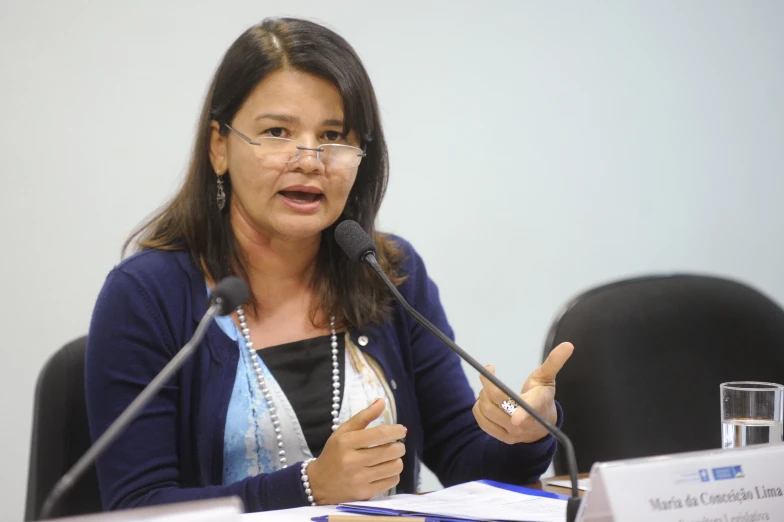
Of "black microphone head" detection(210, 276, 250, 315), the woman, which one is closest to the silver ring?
the woman

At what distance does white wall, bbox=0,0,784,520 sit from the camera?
213cm

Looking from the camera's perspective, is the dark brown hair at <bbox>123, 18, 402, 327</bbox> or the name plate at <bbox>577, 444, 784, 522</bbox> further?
the dark brown hair at <bbox>123, 18, 402, 327</bbox>

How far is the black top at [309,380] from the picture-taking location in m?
1.57

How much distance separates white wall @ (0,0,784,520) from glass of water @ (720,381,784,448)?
137 cm

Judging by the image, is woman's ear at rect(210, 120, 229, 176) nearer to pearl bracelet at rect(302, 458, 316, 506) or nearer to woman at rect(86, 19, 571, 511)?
woman at rect(86, 19, 571, 511)

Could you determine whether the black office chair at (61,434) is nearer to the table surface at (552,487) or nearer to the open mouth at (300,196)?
the open mouth at (300,196)

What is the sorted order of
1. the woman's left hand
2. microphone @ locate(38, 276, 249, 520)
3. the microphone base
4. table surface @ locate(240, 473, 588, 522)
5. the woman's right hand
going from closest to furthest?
1. microphone @ locate(38, 276, 249, 520)
2. the microphone base
3. table surface @ locate(240, 473, 588, 522)
4. the woman's right hand
5. the woman's left hand

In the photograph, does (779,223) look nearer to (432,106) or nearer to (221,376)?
(432,106)

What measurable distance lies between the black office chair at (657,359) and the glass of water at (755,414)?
0.44 m

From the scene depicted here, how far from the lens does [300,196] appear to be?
1.60m

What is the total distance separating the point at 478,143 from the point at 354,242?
1.36 m

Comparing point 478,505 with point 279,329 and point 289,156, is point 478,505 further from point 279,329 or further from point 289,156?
point 289,156

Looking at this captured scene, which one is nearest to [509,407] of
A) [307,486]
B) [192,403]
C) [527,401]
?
[527,401]

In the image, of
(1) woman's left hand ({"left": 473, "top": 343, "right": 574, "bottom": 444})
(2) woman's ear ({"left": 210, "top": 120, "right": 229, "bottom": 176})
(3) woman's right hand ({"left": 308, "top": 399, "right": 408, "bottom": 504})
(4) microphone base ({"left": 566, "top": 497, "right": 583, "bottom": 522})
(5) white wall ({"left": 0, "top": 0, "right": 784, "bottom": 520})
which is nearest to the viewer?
(4) microphone base ({"left": 566, "top": 497, "right": 583, "bottom": 522})
